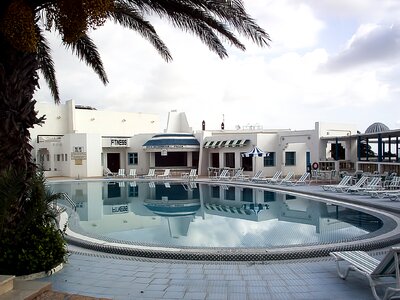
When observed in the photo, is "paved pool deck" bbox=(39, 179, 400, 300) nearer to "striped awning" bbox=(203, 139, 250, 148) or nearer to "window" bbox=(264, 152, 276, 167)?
"window" bbox=(264, 152, 276, 167)

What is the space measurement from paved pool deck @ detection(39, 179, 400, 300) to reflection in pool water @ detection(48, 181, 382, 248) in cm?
267

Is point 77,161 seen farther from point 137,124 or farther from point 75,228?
point 75,228

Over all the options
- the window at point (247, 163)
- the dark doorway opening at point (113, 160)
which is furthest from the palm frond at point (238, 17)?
the dark doorway opening at point (113, 160)

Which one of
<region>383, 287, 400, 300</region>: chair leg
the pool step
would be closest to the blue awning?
the pool step

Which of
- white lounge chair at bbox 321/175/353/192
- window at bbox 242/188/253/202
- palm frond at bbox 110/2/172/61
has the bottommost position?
window at bbox 242/188/253/202

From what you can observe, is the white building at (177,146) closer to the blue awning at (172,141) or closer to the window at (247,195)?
the blue awning at (172,141)

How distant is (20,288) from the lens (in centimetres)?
495

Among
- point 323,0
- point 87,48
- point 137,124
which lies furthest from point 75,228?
point 137,124

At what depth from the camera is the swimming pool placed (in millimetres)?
9773

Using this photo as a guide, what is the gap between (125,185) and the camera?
2609cm

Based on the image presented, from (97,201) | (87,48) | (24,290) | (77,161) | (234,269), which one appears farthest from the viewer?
(77,161)

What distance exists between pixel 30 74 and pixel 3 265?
286 centimetres

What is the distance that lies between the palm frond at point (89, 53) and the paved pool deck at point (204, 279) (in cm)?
440

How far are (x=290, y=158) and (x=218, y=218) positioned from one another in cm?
1699
